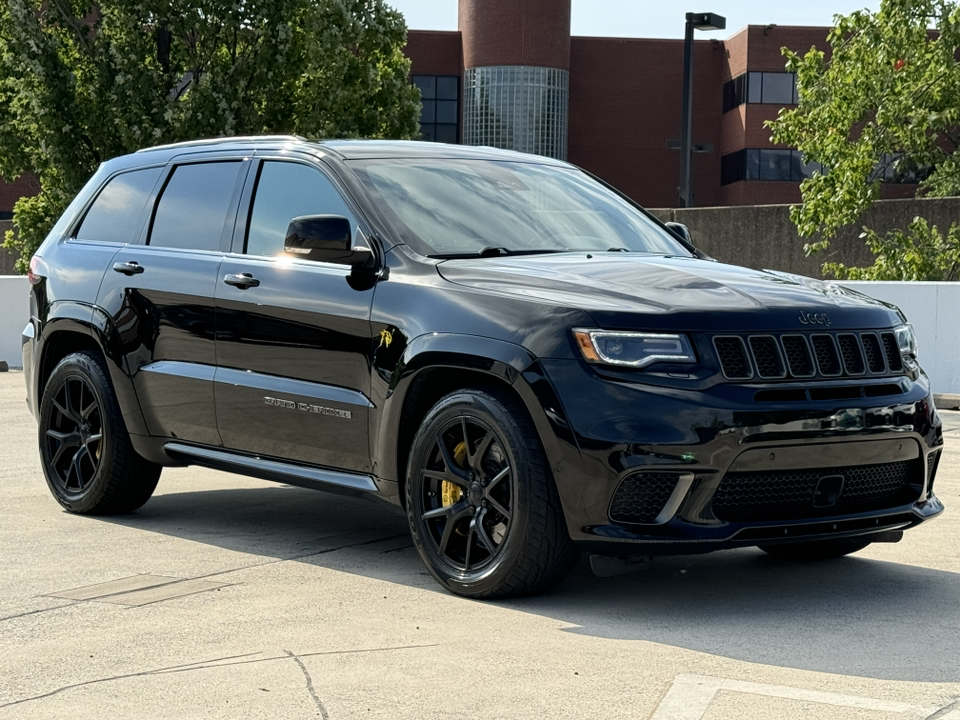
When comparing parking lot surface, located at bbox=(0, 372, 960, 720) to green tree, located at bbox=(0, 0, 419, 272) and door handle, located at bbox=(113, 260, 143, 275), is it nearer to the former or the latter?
door handle, located at bbox=(113, 260, 143, 275)

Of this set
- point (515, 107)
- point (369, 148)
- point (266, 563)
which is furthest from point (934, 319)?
point (515, 107)

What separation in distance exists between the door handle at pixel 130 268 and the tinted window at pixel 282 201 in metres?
0.79

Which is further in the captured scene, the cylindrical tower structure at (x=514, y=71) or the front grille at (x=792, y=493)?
the cylindrical tower structure at (x=514, y=71)

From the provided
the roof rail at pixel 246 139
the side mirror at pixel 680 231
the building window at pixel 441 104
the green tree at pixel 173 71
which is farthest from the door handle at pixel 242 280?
the building window at pixel 441 104

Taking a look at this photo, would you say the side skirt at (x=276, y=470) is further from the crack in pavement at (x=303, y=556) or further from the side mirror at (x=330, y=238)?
the side mirror at (x=330, y=238)

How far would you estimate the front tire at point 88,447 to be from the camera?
7.82 meters

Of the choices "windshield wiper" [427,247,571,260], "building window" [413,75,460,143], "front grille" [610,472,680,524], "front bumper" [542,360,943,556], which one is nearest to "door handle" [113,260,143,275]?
"windshield wiper" [427,247,571,260]

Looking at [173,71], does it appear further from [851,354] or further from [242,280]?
[851,354]

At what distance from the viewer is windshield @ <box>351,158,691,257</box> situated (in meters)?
6.61

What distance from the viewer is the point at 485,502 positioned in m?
5.90

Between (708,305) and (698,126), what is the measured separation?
67.6 meters

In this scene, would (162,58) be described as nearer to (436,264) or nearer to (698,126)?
(436,264)

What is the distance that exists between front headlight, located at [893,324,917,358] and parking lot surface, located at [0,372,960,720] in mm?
941

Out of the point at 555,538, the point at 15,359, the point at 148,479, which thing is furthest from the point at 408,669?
→ the point at 15,359
